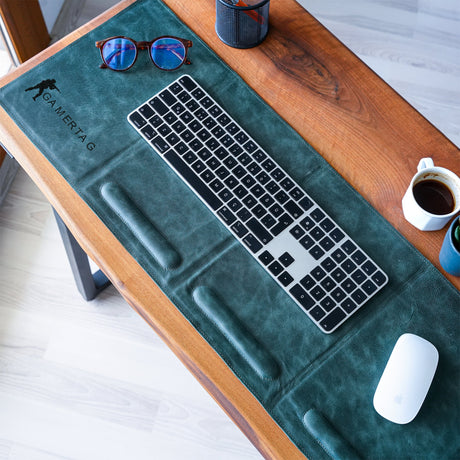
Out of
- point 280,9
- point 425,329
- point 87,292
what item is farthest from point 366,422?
point 87,292

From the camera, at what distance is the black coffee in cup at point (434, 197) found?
3.13ft

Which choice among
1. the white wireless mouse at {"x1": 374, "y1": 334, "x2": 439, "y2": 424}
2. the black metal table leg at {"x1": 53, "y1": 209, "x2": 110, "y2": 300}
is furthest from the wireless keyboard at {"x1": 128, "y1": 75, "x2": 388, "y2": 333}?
the black metal table leg at {"x1": 53, "y1": 209, "x2": 110, "y2": 300}

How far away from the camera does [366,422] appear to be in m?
0.85

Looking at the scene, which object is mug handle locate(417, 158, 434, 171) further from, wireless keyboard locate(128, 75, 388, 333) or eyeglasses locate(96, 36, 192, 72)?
eyeglasses locate(96, 36, 192, 72)

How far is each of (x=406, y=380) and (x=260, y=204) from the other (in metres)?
0.36

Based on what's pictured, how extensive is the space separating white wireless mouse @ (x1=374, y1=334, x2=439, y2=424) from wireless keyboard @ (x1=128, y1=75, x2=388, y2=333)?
0.33 feet

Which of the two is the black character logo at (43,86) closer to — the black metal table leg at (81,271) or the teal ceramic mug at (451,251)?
the black metal table leg at (81,271)

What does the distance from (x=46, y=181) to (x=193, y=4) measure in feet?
1.48

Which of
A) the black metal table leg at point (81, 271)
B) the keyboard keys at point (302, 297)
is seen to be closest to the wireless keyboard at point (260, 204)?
the keyboard keys at point (302, 297)

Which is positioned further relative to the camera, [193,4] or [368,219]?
[193,4]

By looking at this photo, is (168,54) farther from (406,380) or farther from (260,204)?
(406,380)

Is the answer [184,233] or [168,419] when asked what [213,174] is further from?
[168,419]

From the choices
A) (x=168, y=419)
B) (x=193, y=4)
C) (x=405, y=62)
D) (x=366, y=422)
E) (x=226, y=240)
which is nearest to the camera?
(x=366, y=422)

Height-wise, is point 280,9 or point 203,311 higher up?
point 280,9
